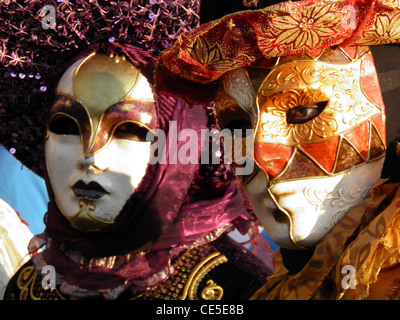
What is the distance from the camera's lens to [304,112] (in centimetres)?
173

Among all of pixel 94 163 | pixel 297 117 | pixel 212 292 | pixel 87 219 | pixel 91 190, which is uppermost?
pixel 297 117

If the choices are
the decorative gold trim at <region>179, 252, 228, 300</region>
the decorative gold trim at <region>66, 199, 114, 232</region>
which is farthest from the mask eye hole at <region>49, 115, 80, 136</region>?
the decorative gold trim at <region>179, 252, 228, 300</region>

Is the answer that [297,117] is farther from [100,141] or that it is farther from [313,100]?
[100,141]

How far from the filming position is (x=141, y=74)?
9.12ft

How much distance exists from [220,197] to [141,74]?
0.76m

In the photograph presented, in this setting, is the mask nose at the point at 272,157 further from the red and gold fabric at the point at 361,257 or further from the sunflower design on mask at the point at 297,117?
the red and gold fabric at the point at 361,257

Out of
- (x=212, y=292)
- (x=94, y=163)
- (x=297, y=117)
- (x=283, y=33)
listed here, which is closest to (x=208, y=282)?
(x=212, y=292)

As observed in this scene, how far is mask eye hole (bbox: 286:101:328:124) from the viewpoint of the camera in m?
1.71

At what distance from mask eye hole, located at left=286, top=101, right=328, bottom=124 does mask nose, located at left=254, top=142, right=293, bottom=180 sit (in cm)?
9

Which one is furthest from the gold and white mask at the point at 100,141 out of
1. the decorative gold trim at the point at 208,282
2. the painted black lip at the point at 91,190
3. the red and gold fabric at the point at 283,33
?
the red and gold fabric at the point at 283,33

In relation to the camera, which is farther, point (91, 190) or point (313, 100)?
point (91, 190)

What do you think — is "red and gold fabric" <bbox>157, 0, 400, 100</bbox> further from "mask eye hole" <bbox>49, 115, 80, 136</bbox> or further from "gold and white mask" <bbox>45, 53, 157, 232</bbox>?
"mask eye hole" <bbox>49, 115, 80, 136</bbox>

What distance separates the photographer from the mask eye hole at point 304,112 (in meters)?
1.71

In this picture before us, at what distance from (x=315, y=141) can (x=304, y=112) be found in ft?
0.33
